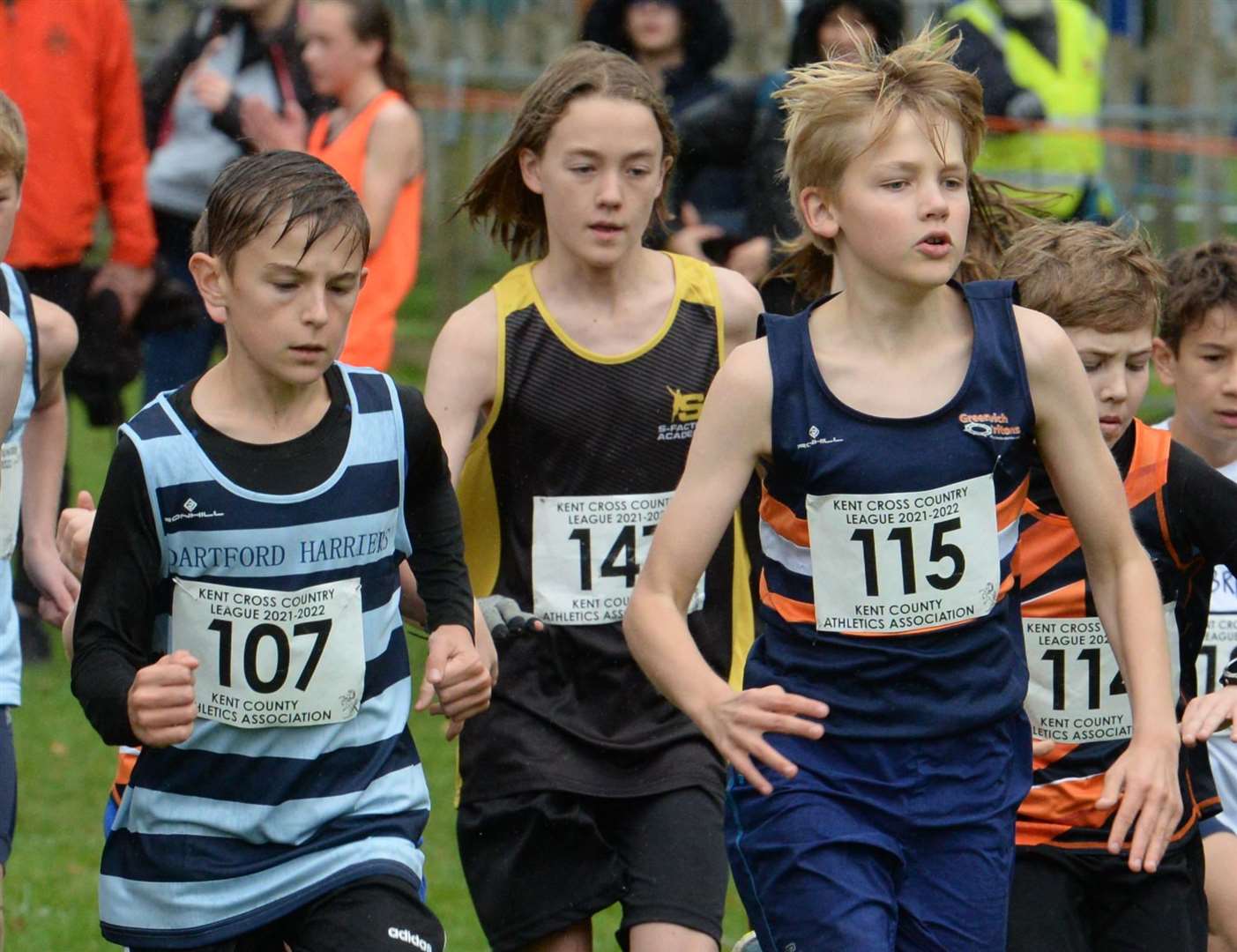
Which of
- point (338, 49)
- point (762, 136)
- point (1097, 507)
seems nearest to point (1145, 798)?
point (1097, 507)

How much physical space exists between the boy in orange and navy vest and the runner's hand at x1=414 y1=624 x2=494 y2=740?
117 centimetres

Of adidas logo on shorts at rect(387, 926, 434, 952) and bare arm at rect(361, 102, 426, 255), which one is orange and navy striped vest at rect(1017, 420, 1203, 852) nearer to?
adidas logo on shorts at rect(387, 926, 434, 952)

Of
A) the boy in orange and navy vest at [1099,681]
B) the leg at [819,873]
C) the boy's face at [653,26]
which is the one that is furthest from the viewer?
the boy's face at [653,26]

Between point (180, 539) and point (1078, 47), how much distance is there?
7.86 meters

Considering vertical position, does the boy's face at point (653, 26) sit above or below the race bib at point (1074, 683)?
above

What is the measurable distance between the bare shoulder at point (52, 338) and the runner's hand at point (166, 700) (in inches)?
62.7

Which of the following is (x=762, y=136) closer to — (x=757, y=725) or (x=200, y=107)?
(x=200, y=107)

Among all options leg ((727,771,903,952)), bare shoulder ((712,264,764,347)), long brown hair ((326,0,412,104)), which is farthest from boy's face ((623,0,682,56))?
leg ((727,771,903,952))

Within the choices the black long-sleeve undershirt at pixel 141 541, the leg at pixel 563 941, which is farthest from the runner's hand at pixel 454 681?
the leg at pixel 563 941

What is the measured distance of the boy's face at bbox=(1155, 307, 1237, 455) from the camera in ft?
16.6

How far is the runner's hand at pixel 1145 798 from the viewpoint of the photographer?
3.65m

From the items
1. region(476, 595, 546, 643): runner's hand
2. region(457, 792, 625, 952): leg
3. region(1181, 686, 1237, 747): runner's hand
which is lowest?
region(457, 792, 625, 952): leg

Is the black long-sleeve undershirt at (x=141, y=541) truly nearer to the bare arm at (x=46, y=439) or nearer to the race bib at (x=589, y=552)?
the race bib at (x=589, y=552)

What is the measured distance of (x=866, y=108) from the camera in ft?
13.0
